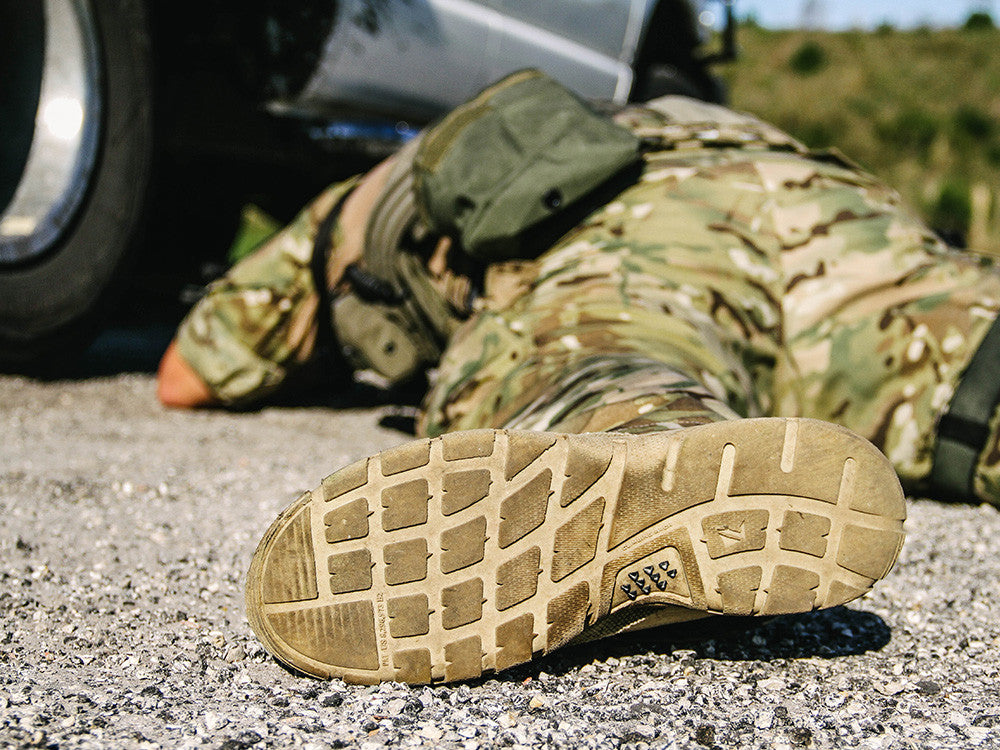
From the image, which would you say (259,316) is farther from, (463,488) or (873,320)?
(463,488)

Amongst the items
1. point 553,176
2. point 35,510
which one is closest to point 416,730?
point 35,510

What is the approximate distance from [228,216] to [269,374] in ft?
5.15

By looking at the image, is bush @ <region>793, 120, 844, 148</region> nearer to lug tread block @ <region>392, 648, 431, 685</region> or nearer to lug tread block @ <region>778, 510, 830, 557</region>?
lug tread block @ <region>778, 510, 830, 557</region>

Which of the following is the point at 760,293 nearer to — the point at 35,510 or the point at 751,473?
the point at 751,473

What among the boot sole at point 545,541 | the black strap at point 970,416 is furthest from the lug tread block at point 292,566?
the black strap at point 970,416

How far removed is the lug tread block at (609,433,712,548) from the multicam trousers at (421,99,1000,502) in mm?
530

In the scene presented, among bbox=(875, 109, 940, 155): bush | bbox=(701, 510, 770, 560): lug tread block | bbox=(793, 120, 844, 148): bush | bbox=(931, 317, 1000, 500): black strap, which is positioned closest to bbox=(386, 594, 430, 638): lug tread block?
bbox=(701, 510, 770, 560): lug tread block

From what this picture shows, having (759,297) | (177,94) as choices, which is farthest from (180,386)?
(759,297)

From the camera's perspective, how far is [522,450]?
3.23 ft

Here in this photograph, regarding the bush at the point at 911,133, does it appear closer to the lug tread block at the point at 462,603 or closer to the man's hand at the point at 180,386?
the man's hand at the point at 180,386

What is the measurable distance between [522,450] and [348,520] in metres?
0.19

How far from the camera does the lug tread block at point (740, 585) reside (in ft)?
3.26

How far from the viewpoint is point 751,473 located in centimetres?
99

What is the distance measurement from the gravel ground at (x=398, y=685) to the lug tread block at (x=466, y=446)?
0.25m
